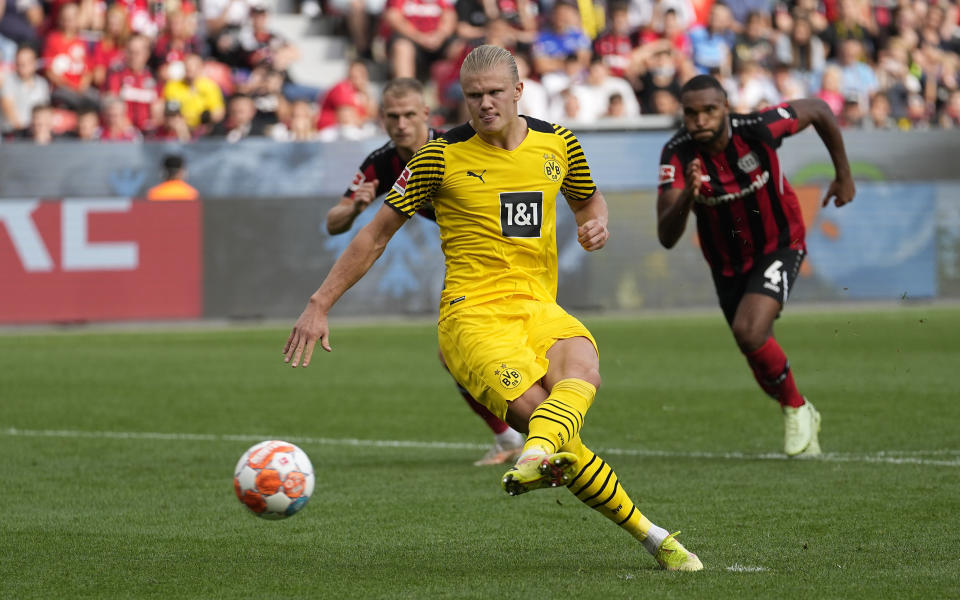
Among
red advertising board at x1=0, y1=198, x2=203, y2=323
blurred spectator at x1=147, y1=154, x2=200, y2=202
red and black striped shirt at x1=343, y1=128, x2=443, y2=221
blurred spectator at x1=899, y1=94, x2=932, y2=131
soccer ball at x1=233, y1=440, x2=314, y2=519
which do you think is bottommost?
red advertising board at x1=0, y1=198, x2=203, y2=323

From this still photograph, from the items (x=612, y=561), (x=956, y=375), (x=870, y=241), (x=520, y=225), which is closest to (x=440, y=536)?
(x=612, y=561)

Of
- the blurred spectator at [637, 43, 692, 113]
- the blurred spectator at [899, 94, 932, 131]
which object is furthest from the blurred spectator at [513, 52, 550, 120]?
the blurred spectator at [899, 94, 932, 131]

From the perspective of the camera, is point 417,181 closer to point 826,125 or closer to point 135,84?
point 826,125

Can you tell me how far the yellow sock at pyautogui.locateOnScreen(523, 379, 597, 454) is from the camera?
513 centimetres

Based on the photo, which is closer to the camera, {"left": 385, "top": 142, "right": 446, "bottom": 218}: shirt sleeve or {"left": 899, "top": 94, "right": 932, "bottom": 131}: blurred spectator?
{"left": 385, "top": 142, "right": 446, "bottom": 218}: shirt sleeve

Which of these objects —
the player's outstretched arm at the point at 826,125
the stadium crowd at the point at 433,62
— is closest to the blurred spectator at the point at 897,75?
the stadium crowd at the point at 433,62

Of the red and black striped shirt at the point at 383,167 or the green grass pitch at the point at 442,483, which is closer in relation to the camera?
the green grass pitch at the point at 442,483

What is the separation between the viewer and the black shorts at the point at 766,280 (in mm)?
9016

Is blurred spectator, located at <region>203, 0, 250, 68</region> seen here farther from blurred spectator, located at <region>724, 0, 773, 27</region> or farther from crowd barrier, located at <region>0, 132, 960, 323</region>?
blurred spectator, located at <region>724, 0, 773, 27</region>

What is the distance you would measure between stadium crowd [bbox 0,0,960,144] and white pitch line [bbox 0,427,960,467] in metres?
9.67

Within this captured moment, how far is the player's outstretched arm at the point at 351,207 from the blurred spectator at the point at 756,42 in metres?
15.0

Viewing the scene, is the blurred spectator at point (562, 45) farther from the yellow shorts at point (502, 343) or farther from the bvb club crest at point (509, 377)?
the bvb club crest at point (509, 377)

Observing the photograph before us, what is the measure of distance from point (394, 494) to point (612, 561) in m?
2.09

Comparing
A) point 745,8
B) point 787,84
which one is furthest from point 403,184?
point 745,8
